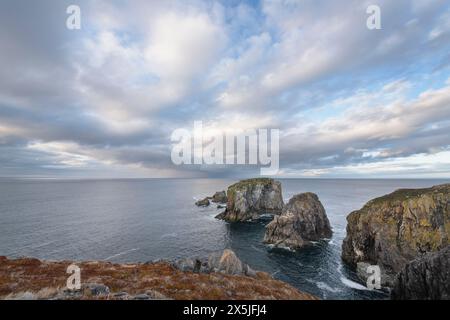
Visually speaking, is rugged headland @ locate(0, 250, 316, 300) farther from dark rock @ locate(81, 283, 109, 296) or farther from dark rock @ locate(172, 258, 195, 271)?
dark rock @ locate(172, 258, 195, 271)

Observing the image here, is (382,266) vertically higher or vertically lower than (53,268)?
lower

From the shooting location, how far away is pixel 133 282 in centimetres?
1945

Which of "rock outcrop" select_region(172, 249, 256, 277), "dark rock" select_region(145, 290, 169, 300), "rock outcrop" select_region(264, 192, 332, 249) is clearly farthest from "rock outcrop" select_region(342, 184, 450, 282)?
"dark rock" select_region(145, 290, 169, 300)

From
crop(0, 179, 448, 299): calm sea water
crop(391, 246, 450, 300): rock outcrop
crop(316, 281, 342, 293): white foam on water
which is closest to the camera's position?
crop(391, 246, 450, 300): rock outcrop

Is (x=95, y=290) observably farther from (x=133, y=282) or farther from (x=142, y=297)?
(x=142, y=297)

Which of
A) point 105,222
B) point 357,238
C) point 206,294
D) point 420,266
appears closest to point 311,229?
point 357,238

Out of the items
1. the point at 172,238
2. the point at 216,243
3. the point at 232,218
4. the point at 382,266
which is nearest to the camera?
the point at 382,266

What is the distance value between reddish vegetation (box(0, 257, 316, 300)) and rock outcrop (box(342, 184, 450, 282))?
40.9 metres

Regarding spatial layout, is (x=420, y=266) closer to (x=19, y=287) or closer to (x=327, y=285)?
(x=327, y=285)

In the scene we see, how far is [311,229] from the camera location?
7588 cm

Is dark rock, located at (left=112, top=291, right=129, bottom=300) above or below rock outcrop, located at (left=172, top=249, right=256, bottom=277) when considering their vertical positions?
above

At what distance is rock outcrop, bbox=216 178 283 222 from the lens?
108 metres

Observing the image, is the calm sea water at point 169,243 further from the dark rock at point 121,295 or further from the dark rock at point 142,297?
the dark rock at point 121,295
